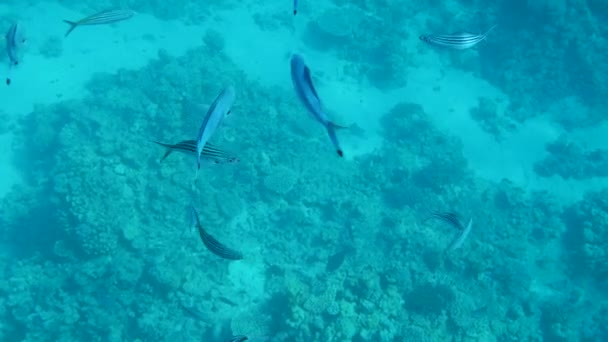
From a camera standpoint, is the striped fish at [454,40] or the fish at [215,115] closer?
the fish at [215,115]

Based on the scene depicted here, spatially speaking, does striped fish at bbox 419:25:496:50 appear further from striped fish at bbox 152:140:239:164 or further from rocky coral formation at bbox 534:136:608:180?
rocky coral formation at bbox 534:136:608:180

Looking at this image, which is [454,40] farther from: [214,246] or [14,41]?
[14,41]

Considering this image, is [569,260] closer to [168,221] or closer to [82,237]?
[168,221]

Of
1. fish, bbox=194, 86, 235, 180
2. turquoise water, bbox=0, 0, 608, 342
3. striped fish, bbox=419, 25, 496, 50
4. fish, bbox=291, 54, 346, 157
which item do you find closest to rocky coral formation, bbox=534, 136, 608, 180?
turquoise water, bbox=0, 0, 608, 342

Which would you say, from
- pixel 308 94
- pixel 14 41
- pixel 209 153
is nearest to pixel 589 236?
pixel 209 153

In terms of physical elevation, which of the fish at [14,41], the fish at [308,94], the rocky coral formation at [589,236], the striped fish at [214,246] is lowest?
the rocky coral formation at [589,236]

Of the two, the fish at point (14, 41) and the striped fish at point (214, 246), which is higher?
the fish at point (14, 41)

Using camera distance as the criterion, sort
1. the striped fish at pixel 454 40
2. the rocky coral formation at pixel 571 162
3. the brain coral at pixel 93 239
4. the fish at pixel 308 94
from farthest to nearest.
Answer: the rocky coral formation at pixel 571 162
the brain coral at pixel 93 239
the striped fish at pixel 454 40
the fish at pixel 308 94

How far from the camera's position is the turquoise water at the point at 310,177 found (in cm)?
891

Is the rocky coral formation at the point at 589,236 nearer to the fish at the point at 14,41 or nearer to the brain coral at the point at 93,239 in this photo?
the brain coral at the point at 93,239

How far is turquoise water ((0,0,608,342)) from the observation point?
8914 millimetres

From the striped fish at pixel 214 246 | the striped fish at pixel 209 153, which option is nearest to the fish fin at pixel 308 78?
the striped fish at pixel 209 153

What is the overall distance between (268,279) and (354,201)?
3.83m

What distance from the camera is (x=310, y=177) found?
1266cm
